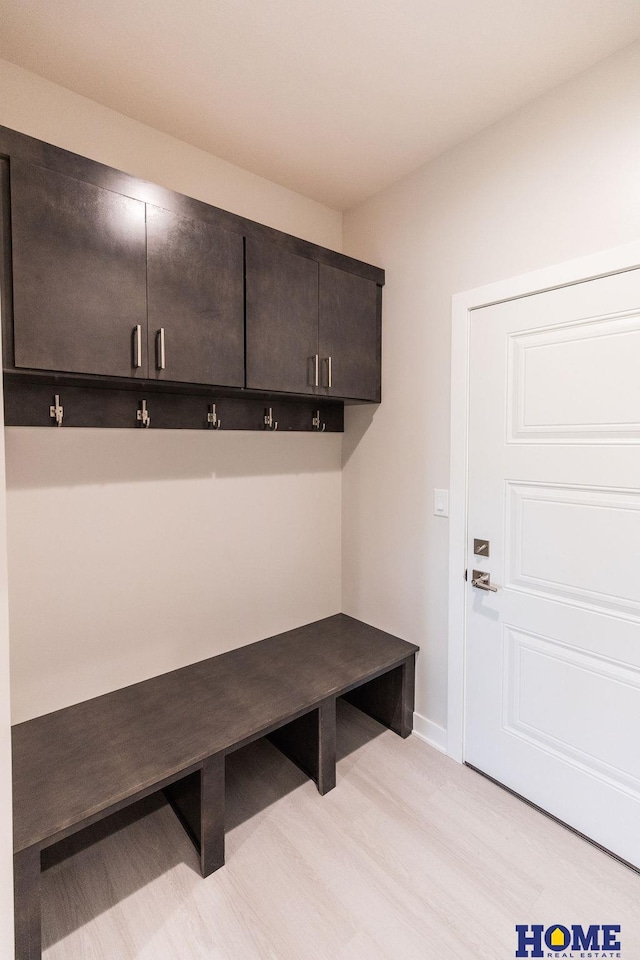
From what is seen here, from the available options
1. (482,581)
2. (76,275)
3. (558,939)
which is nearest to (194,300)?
(76,275)

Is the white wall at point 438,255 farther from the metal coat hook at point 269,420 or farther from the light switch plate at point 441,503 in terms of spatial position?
the metal coat hook at point 269,420

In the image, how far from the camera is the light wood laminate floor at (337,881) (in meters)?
1.39

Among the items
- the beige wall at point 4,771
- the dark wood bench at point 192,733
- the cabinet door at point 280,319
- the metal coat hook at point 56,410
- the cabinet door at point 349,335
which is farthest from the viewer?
the cabinet door at point 349,335

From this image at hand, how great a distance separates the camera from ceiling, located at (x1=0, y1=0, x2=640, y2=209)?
1419mm

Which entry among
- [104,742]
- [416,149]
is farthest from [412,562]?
[416,149]

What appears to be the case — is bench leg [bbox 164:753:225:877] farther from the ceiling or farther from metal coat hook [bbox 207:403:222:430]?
the ceiling

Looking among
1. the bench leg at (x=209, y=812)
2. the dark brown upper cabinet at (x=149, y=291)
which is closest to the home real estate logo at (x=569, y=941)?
the bench leg at (x=209, y=812)

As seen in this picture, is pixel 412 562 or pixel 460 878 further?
pixel 412 562

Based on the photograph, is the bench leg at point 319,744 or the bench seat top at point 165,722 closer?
the bench seat top at point 165,722

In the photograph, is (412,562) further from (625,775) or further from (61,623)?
(61,623)

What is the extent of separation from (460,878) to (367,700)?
0.98m

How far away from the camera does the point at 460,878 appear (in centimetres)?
159

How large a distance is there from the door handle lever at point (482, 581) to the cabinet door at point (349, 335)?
983mm

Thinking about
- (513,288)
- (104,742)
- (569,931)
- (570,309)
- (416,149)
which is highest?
(416,149)
